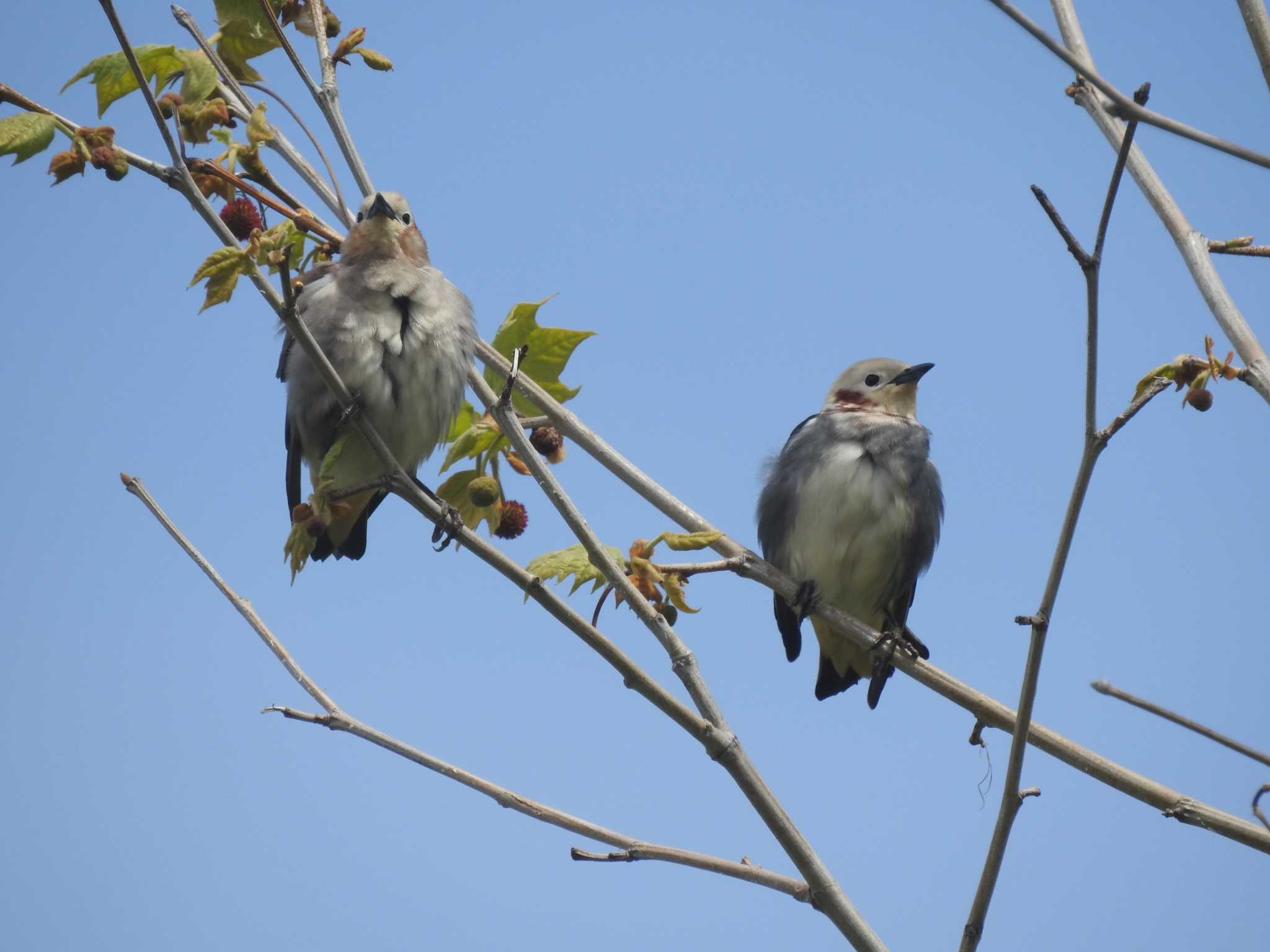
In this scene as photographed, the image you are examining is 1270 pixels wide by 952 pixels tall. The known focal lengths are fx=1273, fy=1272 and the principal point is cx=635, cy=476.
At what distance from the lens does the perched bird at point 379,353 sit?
19.4 ft

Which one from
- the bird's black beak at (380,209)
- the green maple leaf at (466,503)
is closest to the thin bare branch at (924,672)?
the green maple leaf at (466,503)

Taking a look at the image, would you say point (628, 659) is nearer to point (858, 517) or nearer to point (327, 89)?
point (327, 89)

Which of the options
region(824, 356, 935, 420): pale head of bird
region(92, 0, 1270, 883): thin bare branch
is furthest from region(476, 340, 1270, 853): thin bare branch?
region(824, 356, 935, 420): pale head of bird

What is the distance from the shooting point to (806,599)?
18.9 feet

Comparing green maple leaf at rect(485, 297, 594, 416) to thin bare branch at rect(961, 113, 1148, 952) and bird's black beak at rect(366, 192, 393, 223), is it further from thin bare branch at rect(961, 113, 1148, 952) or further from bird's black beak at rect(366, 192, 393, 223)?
thin bare branch at rect(961, 113, 1148, 952)

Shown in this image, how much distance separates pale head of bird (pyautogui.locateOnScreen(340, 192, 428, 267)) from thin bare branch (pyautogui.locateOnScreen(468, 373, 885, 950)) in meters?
2.52

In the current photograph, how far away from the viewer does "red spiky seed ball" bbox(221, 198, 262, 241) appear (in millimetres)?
4461

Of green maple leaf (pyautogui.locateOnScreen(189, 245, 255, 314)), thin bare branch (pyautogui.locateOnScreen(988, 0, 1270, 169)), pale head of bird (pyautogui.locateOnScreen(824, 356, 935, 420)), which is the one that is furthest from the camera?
pale head of bird (pyautogui.locateOnScreen(824, 356, 935, 420))

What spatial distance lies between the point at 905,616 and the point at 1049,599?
4.57 m

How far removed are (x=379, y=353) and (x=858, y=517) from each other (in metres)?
2.66

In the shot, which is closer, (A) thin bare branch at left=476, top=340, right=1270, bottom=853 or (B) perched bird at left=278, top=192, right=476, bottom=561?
(A) thin bare branch at left=476, top=340, right=1270, bottom=853

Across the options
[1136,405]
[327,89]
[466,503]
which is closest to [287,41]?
[327,89]

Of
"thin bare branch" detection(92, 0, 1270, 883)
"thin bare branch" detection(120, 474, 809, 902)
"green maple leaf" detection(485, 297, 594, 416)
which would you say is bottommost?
"thin bare branch" detection(120, 474, 809, 902)

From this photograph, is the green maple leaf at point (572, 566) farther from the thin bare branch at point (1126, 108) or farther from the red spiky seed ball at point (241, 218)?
the thin bare branch at point (1126, 108)
